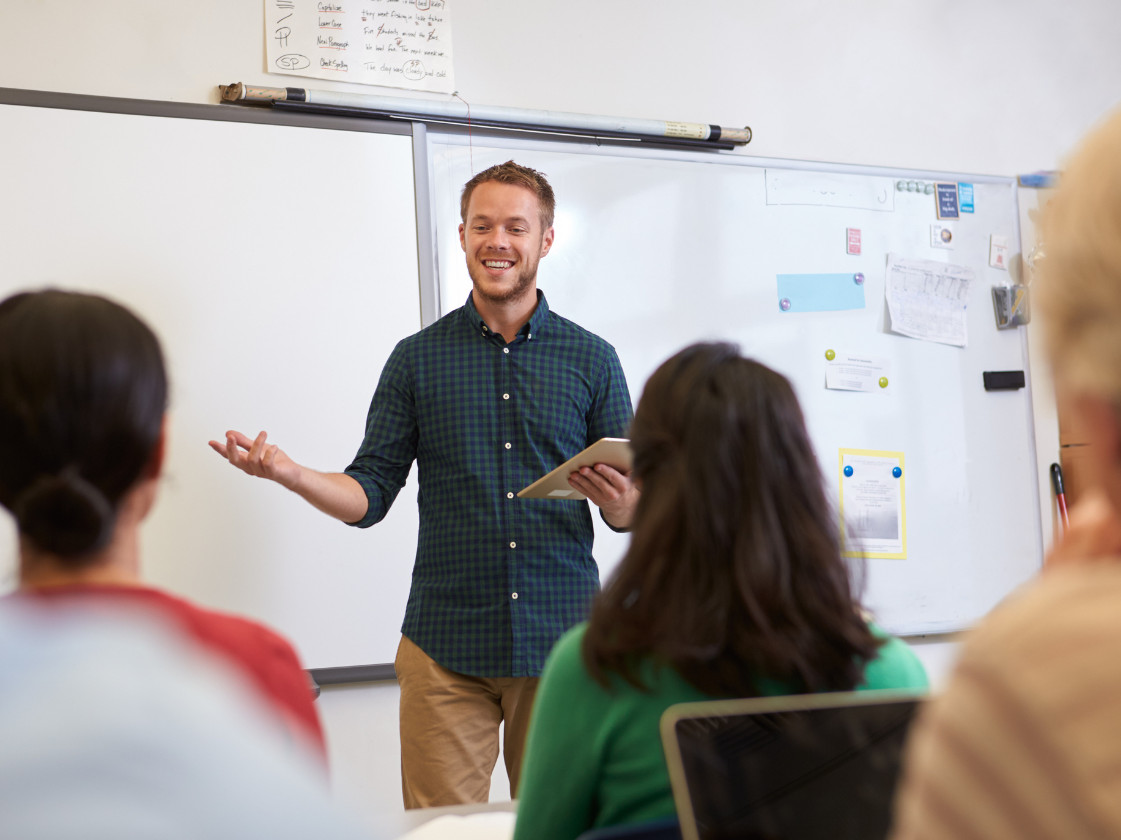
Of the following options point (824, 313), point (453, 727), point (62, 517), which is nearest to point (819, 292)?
point (824, 313)

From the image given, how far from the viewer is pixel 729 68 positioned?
3227 millimetres

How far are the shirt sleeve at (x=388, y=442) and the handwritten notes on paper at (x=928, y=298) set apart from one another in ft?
5.81

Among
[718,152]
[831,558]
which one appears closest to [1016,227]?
[718,152]

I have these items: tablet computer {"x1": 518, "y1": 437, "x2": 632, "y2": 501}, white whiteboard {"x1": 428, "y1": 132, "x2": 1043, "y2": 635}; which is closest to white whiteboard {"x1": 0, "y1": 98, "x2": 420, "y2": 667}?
white whiteboard {"x1": 428, "y1": 132, "x2": 1043, "y2": 635}

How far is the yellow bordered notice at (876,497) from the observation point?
127 inches

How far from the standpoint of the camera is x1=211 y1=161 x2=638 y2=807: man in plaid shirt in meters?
2.11

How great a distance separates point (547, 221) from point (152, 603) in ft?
5.97

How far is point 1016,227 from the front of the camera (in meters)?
3.54

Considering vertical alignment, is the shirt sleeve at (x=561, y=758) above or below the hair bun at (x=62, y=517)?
below

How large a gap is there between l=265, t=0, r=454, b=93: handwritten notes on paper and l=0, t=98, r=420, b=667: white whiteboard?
0.53 feet

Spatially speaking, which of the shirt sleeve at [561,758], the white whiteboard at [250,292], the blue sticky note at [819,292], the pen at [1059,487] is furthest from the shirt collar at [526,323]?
the pen at [1059,487]

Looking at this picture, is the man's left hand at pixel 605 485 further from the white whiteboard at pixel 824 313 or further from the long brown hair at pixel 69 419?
the long brown hair at pixel 69 419

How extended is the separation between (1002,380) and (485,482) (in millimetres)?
2054

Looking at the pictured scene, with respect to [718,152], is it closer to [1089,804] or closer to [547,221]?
[547,221]
